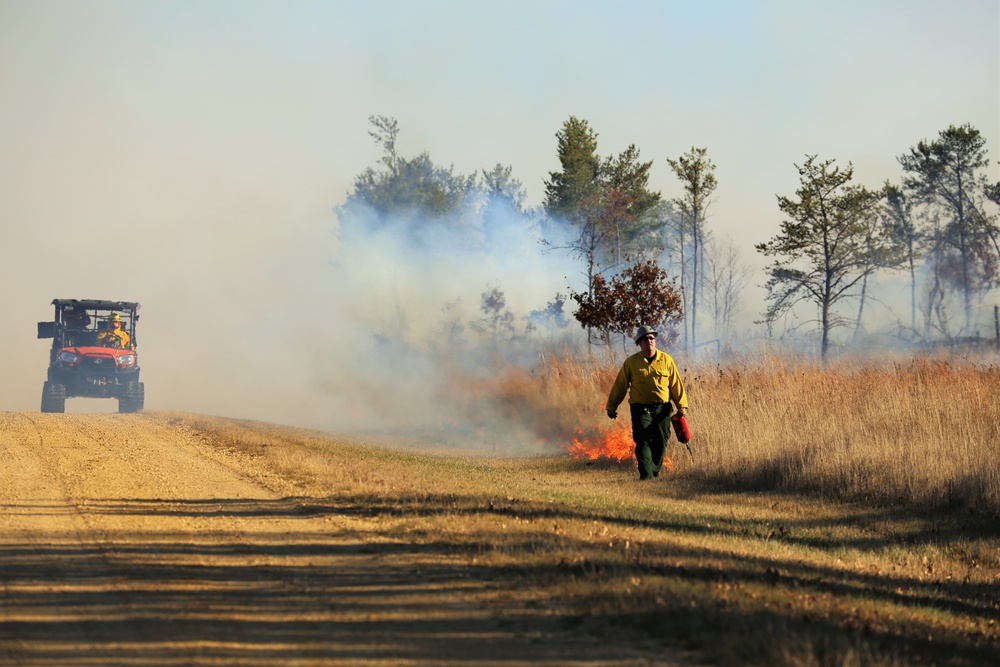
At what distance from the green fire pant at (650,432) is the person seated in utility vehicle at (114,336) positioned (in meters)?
21.3

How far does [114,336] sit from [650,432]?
71.4 feet

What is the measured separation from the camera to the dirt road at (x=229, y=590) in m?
5.11

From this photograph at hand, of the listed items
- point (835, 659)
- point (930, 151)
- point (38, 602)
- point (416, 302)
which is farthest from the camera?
point (930, 151)

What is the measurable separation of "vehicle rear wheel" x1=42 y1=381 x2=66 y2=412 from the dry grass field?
10345 millimetres

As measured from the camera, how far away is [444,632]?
5500mm

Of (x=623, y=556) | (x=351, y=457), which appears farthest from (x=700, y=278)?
(x=623, y=556)

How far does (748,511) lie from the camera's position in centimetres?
1200

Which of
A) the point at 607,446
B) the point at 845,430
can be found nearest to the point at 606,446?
the point at 607,446

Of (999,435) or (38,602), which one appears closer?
(38,602)

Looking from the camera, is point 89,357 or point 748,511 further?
point 89,357

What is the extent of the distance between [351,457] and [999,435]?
8.75 metres

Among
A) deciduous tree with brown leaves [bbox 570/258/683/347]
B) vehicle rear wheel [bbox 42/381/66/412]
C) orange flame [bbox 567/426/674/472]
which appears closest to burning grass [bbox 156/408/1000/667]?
orange flame [bbox 567/426/674/472]

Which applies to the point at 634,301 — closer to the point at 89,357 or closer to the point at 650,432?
the point at 650,432

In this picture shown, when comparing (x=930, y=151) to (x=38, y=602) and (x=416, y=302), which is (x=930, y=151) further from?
(x=38, y=602)
